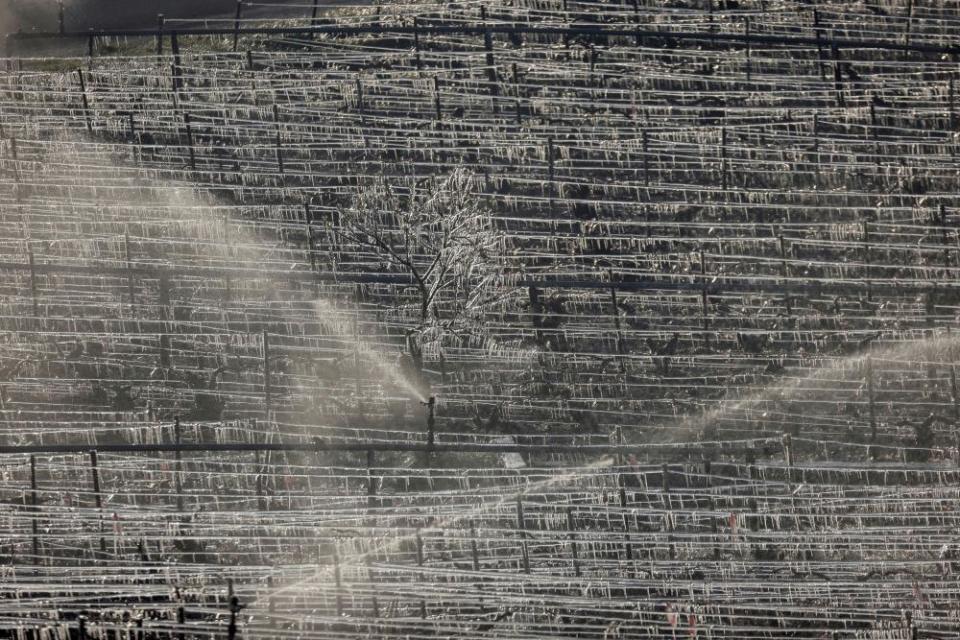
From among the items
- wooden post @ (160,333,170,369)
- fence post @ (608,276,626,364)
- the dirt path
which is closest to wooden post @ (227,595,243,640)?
wooden post @ (160,333,170,369)

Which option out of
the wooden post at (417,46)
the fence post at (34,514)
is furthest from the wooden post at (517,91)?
the fence post at (34,514)

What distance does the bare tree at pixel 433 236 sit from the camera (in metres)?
14.9

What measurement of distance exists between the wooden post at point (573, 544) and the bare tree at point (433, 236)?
2786mm

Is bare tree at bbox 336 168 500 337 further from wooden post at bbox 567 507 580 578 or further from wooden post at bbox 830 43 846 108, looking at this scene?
wooden post at bbox 830 43 846 108

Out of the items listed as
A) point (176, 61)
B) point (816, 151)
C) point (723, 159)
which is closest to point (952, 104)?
point (816, 151)

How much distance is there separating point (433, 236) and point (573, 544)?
405 centimetres

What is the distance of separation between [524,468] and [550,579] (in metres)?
1.32

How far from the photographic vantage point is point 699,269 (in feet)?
51.7

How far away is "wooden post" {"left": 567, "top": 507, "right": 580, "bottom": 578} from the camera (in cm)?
1209

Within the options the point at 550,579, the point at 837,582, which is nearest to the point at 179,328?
the point at 550,579

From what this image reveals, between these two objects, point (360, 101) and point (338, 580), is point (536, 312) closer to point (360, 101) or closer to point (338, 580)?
point (360, 101)

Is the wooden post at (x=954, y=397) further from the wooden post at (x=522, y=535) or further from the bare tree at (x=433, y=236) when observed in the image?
the wooden post at (x=522, y=535)

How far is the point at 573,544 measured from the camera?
40.3 feet

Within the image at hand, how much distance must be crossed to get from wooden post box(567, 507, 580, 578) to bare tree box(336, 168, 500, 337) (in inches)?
110
